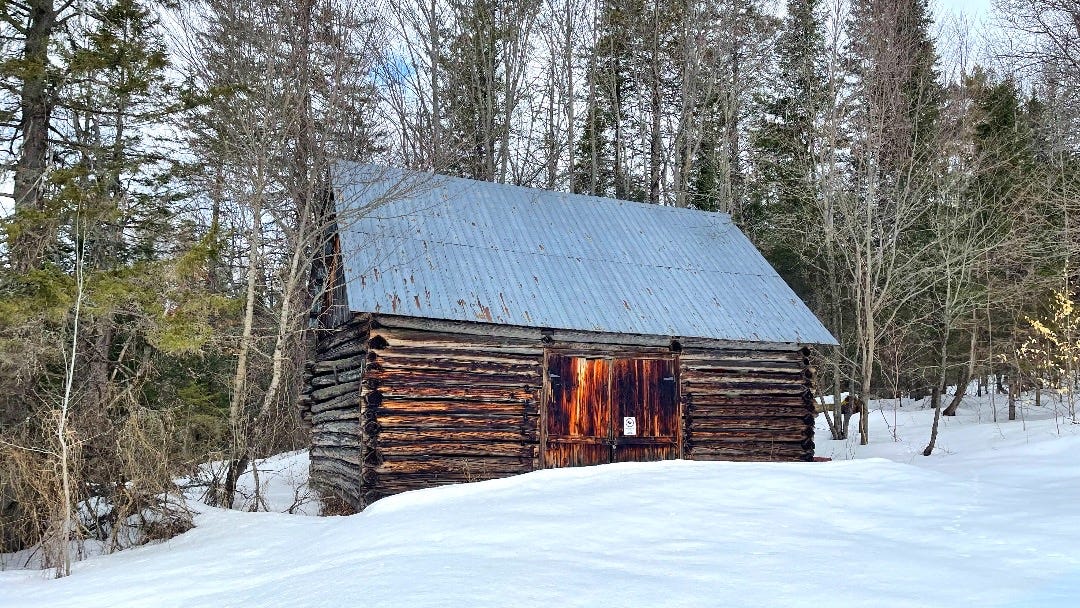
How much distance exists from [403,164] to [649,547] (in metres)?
16.2

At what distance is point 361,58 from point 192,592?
1210cm

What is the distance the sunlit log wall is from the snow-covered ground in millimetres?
2738

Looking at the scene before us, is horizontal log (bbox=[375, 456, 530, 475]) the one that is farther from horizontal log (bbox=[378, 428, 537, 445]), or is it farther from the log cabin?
horizontal log (bbox=[378, 428, 537, 445])

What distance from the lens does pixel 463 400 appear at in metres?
12.0

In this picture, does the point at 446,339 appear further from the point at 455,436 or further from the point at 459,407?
the point at 455,436

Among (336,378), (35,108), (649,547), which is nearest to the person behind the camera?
(649,547)

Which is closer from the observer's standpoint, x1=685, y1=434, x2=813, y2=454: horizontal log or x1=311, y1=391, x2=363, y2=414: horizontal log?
x1=311, y1=391, x2=363, y2=414: horizontal log

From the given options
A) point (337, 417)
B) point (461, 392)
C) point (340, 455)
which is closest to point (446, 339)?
point (461, 392)

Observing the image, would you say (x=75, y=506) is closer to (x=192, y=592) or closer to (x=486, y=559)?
(x=192, y=592)

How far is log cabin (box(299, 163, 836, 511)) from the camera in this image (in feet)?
38.4

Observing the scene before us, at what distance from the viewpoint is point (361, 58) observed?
15.4 metres

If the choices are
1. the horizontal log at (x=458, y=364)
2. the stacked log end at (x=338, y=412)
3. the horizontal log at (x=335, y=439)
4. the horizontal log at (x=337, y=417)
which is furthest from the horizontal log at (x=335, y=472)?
the horizontal log at (x=458, y=364)

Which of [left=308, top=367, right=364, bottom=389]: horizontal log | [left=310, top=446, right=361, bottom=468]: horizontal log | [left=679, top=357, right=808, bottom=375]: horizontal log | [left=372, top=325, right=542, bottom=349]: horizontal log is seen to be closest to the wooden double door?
[left=679, top=357, right=808, bottom=375]: horizontal log

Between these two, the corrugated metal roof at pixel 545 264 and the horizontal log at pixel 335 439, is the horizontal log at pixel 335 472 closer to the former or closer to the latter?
the horizontal log at pixel 335 439
